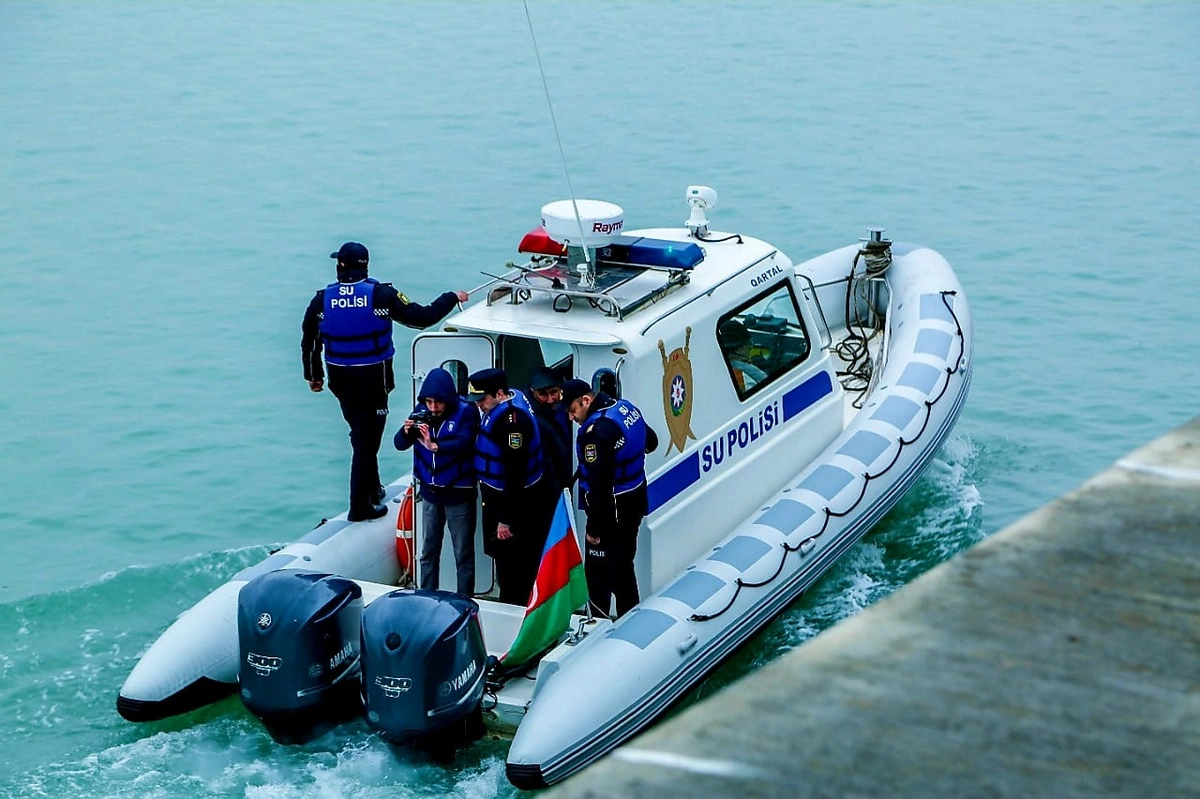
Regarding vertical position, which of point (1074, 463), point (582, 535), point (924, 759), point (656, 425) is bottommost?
point (1074, 463)

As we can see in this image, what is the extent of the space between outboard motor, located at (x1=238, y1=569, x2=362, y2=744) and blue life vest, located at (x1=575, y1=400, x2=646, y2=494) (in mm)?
1043

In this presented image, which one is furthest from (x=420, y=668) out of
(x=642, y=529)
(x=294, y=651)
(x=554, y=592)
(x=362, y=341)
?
(x=362, y=341)

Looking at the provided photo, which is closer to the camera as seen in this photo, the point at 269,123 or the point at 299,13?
the point at 269,123

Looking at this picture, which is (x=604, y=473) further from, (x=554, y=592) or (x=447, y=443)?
(x=447, y=443)

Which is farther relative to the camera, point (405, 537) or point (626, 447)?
point (405, 537)

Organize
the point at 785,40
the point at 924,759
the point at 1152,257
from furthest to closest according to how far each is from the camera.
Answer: the point at 785,40 < the point at 1152,257 < the point at 924,759

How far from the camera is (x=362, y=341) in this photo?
6852 millimetres

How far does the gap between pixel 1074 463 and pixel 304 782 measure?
250 inches

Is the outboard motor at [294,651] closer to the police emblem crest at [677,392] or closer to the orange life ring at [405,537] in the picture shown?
the orange life ring at [405,537]

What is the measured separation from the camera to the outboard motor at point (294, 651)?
5.70 m

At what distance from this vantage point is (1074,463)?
10352mm

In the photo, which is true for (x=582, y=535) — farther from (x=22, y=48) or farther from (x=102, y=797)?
(x=22, y=48)

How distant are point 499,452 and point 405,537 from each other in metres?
0.99

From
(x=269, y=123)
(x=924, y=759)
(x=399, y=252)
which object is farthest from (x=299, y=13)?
(x=924, y=759)
